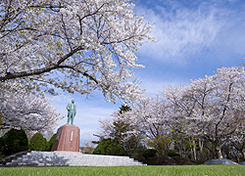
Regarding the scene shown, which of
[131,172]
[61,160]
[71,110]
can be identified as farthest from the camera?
[71,110]

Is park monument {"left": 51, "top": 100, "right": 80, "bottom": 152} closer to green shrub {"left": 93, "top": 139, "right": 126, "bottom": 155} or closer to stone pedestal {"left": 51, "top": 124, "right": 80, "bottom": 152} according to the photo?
stone pedestal {"left": 51, "top": 124, "right": 80, "bottom": 152}

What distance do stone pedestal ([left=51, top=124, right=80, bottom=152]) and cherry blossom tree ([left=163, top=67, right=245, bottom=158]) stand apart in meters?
8.91

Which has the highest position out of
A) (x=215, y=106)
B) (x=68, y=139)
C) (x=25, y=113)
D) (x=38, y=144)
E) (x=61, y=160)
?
(x=215, y=106)

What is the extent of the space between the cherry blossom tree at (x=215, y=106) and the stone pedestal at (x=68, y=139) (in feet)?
29.2

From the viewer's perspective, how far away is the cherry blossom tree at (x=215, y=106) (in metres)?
11.6

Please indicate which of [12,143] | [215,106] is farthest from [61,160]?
[215,106]

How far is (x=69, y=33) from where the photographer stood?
20.6 feet

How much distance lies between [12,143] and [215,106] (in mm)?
17852

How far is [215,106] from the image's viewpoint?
12820mm

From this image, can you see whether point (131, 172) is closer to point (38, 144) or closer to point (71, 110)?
point (71, 110)

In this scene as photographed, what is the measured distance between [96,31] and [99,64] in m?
1.37

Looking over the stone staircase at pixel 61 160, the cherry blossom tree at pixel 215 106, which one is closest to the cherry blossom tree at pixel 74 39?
the stone staircase at pixel 61 160

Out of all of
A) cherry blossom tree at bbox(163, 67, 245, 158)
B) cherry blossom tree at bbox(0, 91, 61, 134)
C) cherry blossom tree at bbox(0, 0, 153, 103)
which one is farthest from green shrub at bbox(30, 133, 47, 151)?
cherry blossom tree at bbox(163, 67, 245, 158)

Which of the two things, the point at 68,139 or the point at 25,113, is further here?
the point at 25,113
